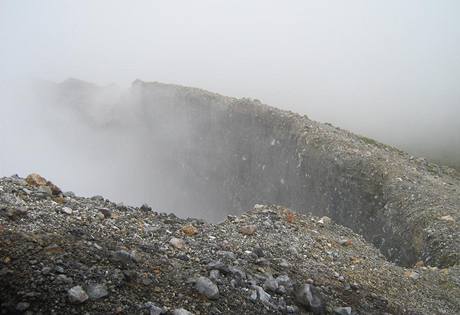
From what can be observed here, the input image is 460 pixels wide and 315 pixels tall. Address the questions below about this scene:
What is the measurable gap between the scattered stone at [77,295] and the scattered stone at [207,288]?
180cm

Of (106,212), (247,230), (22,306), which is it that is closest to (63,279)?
(22,306)

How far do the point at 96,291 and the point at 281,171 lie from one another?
22638 millimetres

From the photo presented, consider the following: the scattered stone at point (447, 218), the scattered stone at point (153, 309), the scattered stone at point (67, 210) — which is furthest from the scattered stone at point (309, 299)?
the scattered stone at point (447, 218)

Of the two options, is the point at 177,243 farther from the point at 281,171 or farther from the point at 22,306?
the point at 281,171

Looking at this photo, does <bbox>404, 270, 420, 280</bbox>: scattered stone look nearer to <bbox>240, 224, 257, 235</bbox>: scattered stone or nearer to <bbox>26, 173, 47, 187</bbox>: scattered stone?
<bbox>240, 224, 257, 235</bbox>: scattered stone

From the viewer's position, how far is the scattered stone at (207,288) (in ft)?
22.6

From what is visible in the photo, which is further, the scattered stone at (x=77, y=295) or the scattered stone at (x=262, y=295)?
the scattered stone at (x=262, y=295)

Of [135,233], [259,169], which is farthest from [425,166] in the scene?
[135,233]

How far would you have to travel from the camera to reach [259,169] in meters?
31.0

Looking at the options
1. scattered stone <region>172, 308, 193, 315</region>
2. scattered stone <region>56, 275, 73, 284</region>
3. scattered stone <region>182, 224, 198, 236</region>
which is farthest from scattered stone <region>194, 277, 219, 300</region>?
scattered stone <region>182, 224, 198, 236</region>

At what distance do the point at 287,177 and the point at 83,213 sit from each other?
64.7 feet

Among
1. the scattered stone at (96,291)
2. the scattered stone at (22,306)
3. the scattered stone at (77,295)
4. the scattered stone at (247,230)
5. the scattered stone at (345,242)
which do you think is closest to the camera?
the scattered stone at (22,306)

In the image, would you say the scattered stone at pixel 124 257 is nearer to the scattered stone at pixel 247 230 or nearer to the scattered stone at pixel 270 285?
the scattered stone at pixel 270 285

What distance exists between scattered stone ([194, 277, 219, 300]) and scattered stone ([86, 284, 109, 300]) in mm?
1494
